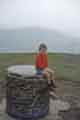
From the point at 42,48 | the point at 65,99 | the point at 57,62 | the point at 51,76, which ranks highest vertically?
the point at 42,48

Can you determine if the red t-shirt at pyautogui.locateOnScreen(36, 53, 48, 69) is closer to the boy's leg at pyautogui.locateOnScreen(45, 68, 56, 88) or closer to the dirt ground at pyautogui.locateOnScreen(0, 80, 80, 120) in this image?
the boy's leg at pyautogui.locateOnScreen(45, 68, 56, 88)

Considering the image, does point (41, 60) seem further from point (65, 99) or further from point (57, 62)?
point (65, 99)

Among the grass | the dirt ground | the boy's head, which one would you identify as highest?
the boy's head

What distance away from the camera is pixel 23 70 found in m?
2.75

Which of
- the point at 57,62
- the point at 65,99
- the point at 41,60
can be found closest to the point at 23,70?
the point at 41,60

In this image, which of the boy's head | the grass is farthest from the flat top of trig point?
the boy's head

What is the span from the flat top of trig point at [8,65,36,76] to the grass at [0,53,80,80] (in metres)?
0.03

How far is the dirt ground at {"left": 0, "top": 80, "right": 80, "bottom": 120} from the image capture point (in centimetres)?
276

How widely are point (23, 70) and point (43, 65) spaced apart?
0.58ft

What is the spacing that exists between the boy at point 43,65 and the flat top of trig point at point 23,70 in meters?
0.04

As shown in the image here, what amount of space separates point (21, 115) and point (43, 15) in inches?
34.0

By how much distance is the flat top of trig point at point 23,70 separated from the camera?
Answer: 2746 millimetres

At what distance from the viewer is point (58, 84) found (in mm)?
2758

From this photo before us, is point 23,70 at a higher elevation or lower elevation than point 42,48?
lower
